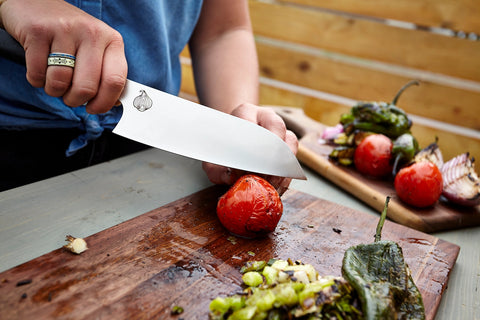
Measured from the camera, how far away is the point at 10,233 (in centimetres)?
110

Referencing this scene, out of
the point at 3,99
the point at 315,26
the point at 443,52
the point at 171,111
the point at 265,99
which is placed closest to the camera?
the point at 171,111

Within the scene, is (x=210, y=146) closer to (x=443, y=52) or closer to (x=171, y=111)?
(x=171, y=111)

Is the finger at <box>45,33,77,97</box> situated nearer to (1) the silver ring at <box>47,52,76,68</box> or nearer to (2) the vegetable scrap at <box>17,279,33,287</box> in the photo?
(1) the silver ring at <box>47,52,76,68</box>

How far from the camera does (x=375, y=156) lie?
1.72m

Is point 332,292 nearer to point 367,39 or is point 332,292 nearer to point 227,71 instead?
point 227,71

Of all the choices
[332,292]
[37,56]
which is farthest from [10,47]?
[332,292]

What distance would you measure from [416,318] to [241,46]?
128 cm

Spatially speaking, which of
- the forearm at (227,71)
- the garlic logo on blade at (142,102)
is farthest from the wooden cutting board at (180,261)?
the forearm at (227,71)

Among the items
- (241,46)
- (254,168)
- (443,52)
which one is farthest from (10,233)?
(443,52)

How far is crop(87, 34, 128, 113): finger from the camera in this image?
1071 millimetres

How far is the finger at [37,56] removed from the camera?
3.27 ft

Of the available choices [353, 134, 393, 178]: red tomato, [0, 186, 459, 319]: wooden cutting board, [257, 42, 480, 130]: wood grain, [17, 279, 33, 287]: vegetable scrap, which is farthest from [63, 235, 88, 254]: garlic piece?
[257, 42, 480, 130]: wood grain

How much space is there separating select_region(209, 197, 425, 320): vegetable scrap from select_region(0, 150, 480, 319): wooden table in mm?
209

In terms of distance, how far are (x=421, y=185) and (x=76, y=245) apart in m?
1.18
